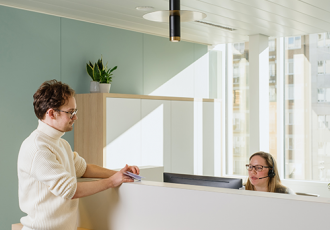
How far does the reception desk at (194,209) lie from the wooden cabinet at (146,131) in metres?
2.03

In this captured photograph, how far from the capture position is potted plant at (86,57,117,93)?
4.46 meters

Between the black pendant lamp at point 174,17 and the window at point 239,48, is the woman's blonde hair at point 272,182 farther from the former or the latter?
the window at point 239,48

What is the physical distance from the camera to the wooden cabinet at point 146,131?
429 centimetres

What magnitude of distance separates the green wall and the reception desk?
201cm

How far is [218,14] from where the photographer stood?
4387 mm

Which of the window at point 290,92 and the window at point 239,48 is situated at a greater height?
the window at point 239,48

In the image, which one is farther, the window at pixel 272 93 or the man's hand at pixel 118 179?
the window at pixel 272 93

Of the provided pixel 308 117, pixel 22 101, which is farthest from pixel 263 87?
pixel 22 101

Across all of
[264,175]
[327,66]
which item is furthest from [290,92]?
[264,175]

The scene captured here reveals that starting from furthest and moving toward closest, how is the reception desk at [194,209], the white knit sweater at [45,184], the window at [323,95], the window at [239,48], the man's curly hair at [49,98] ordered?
the window at [239,48]
the window at [323,95]
the man's curly hair at [49,98]
the white knit sweater at [45,184]
the reception desk at [194,209]

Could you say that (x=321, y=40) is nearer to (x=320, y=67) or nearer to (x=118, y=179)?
(x=320, y=67)

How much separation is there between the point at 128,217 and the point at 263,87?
13.1 feet

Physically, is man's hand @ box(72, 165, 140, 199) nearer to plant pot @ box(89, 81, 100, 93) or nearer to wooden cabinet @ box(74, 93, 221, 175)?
wooden cabinet @ box(74, 93, 221, 175)

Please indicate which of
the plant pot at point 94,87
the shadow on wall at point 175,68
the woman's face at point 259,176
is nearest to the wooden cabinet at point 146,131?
the plant pot at point 94,87
